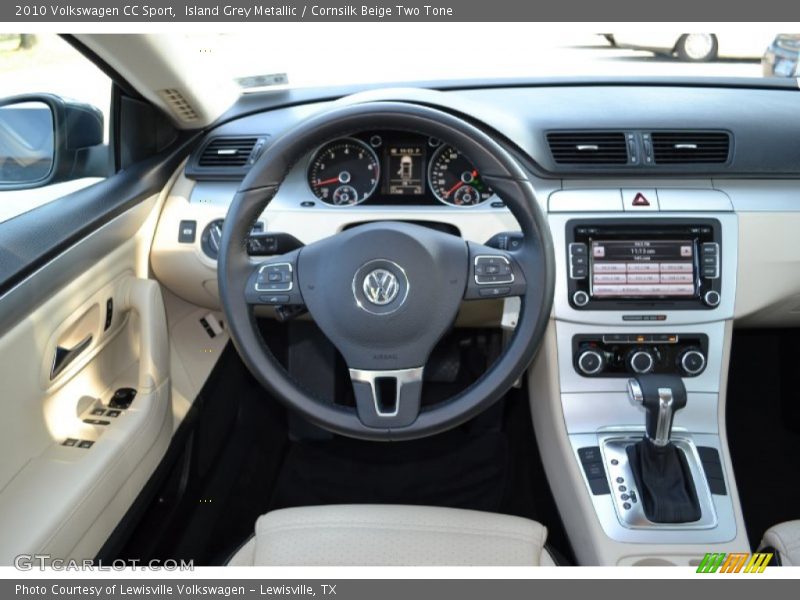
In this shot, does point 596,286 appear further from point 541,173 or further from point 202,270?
point 202,270

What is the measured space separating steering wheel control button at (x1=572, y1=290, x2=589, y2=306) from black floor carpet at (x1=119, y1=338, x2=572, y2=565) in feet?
2.07

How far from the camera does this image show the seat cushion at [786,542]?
146cm

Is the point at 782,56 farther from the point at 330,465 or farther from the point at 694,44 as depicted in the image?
the point at 330,465

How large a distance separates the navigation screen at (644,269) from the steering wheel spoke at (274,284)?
2.72ft

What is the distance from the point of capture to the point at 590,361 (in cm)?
198

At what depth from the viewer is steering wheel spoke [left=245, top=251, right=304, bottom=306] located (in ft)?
4.94

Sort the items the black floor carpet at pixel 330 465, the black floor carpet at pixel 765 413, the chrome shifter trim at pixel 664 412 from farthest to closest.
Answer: the black floor carpet at pixel 765 413, the black floor carpet at pixel 330 465, the chrome shifter trim at pixel 664 412

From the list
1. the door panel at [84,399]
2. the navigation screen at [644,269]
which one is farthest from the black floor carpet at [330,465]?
the navigation screen at [644,269]

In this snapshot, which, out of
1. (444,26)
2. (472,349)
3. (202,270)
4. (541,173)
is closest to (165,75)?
(202,270)

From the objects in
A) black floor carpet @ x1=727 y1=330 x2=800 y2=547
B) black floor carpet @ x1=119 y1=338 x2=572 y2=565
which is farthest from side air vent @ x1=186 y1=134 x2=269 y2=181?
black floor carpet @ x1=727 y1=330 x2=800 y2=547

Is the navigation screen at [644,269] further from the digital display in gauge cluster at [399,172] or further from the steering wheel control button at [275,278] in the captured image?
the steering wheel control button at [275,278]

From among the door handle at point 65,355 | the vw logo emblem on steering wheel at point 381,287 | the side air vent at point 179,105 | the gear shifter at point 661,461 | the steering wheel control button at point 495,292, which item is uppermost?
the side air vent at point 179,105

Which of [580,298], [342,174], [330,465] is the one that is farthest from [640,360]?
[330,465]

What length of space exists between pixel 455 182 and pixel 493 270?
0.61m
